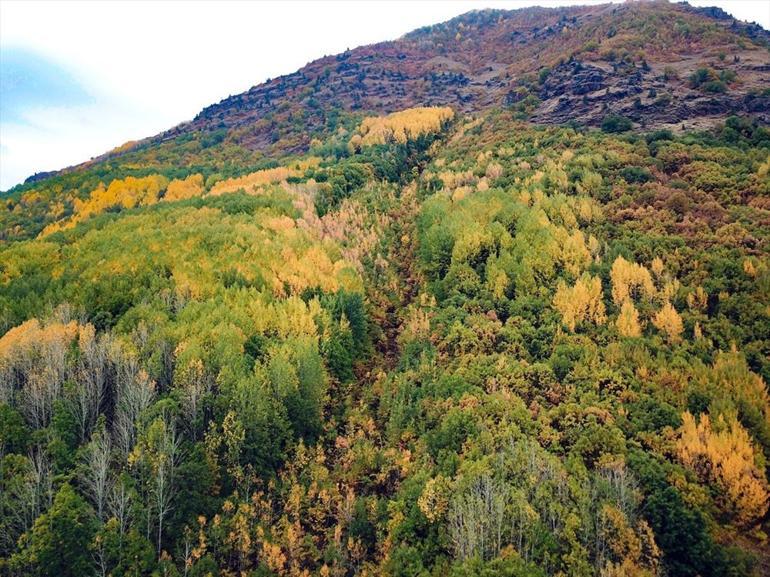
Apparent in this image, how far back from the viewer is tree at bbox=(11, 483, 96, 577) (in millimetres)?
32844

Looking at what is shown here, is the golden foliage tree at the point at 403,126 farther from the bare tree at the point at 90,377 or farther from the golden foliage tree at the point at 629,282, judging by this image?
the bare tree at the point at 90,377

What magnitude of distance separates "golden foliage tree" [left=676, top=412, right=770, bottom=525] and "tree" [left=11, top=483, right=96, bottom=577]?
43.6 meters

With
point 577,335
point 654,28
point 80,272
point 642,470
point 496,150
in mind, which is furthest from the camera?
point 654,28

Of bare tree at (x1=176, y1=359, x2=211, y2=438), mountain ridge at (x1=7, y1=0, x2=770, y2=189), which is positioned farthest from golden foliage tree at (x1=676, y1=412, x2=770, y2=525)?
mountain ridge at (x1=7, y1=0, x2=770, y2=189)

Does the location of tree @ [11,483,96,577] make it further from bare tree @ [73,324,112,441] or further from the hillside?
bare tree @ [73,324,112,441]

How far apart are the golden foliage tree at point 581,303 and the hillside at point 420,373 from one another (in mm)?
344

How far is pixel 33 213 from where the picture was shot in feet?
389

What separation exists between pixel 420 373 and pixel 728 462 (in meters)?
27.5

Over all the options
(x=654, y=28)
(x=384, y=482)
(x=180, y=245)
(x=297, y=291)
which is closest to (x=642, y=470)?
(x=384, y=482)

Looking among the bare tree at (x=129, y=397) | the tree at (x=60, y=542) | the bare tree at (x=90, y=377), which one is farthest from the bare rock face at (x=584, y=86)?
the tree at (x=60, y=542)

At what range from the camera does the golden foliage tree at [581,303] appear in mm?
54719

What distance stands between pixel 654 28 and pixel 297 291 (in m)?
138

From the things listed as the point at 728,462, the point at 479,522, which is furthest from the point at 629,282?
the point at 479,522

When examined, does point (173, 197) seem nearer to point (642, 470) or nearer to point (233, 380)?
point (233, 380)
